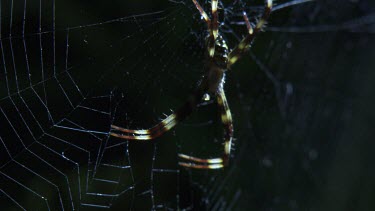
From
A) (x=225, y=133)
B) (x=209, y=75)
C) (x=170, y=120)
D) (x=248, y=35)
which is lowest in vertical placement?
(x=225, y=133)

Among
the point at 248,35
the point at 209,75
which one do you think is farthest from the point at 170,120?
the point at 248,35

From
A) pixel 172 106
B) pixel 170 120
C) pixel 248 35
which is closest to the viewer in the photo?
pixel 170 120

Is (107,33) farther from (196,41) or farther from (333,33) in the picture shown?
(333,33)

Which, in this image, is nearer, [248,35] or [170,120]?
[170,120]

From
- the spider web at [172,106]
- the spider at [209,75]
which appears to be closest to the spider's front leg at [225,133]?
the spider at [209,75]

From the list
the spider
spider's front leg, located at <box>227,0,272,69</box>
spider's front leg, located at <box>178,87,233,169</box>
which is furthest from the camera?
spider's front leg, located at <box>178,87,233,169</box>

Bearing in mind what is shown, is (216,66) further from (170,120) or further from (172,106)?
(172,106)

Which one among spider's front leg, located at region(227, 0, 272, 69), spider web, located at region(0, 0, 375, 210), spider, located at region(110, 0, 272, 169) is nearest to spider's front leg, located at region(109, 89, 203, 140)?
spider, located at region(110, 0, 272, 169)

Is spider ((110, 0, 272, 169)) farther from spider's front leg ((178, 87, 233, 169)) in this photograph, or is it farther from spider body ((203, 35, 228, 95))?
spider's front leg ((178, 87, 233, 169))

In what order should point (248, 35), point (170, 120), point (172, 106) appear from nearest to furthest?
point (170, 120) → point (248, 35) → point (172, 106)
